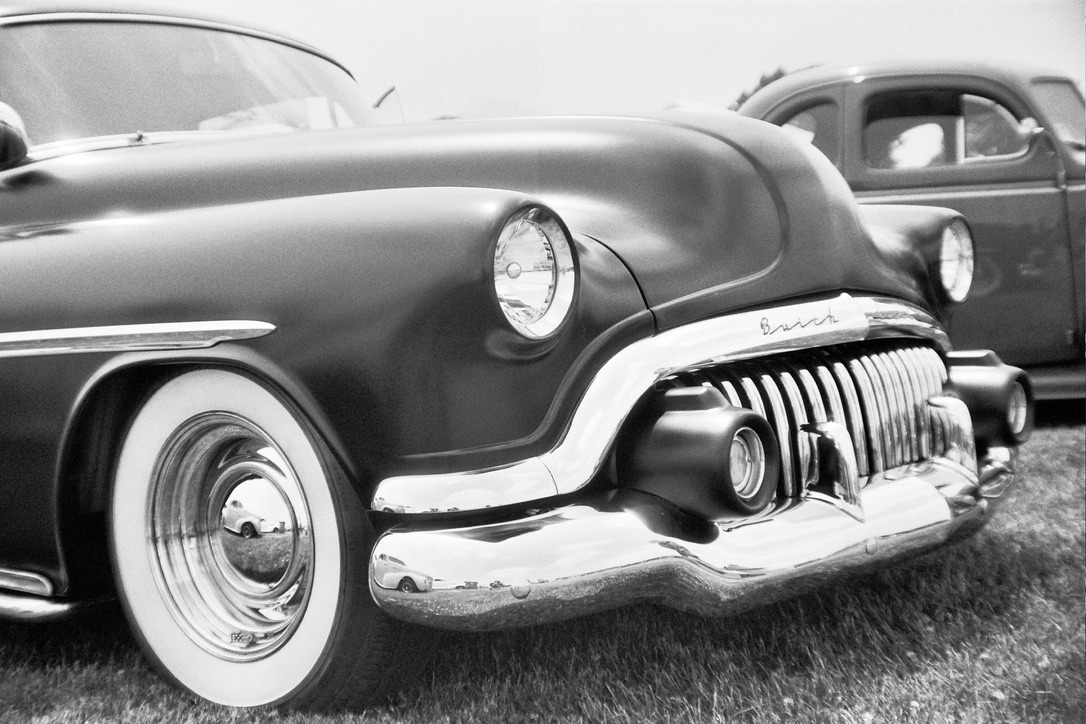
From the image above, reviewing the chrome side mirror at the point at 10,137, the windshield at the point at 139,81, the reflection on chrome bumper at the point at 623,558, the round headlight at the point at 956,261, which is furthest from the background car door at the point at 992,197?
the chrome side mirror at the point at 10,137

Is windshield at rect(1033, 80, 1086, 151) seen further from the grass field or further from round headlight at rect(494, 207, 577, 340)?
round headlight at rect(494, 207, 577, 340)

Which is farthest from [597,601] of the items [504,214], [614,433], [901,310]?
[901,310]

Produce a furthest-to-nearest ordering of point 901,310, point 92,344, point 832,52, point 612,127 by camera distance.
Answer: point 832,52
point 901,310
point 612,127
point 92,344

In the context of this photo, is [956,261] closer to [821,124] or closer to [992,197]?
Result: [992,197]

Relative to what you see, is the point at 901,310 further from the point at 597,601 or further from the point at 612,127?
the point at 597,601

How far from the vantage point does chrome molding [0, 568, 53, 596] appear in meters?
2.12

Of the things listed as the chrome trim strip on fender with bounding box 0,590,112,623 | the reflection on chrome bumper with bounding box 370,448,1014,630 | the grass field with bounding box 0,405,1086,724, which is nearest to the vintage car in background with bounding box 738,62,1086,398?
the grass field with bounding box 0,405,1086,724

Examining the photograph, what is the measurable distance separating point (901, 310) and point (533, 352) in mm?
1082

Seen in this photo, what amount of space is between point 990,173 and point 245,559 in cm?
358

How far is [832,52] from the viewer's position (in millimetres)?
3932

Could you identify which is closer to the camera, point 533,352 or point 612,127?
point 533,352

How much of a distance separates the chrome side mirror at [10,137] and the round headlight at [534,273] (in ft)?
3.99

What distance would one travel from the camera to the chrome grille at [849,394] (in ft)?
6.69

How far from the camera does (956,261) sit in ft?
9.70
